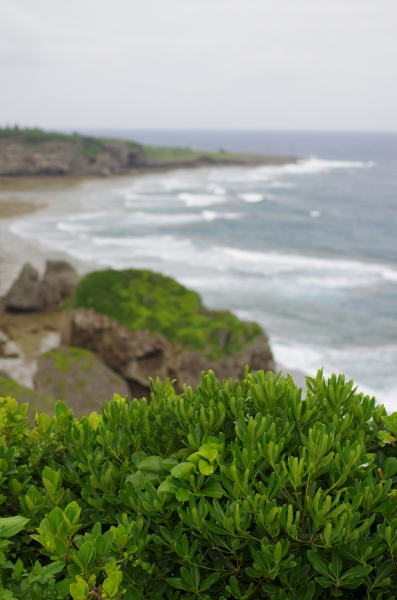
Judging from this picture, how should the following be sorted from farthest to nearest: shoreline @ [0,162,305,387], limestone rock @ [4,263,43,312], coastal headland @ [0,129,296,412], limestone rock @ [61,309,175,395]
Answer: limestone rock @ [4,263,43,312], coastal headland @ [0,129,296,412], shoreline @ [0,162,305,387], limestone rock @ [61,309,175,395]

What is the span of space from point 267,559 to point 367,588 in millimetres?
707

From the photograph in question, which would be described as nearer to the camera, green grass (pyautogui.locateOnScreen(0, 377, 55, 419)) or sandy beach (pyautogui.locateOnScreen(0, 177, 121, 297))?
Answer: green grass (pyautogui.locateOnScreen(0, 377, 55, 419))

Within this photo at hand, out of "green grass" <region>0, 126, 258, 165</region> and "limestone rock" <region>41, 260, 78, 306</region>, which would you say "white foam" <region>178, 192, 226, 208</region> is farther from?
"limestone rock" <region>41, 260, 78, 306</region>

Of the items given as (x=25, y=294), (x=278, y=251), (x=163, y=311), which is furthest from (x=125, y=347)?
(x=278, y=251)

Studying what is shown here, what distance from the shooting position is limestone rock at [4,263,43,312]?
2884cm

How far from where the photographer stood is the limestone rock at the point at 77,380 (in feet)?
54.0

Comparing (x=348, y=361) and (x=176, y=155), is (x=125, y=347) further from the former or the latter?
(x=176, y=155)

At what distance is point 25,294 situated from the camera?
95.0 feet

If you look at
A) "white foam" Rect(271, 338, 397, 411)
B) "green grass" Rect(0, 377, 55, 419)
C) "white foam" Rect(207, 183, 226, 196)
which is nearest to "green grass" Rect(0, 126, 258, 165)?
"white foam" Rect(207, 183, 226, 196)

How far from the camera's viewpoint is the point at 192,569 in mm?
3463

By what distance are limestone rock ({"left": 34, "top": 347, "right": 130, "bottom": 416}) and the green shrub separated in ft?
7.65

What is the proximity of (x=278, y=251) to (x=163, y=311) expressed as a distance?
1164 inches

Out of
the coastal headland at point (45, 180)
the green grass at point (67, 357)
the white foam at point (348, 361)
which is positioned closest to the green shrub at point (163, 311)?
the green grass at point (67, 357)

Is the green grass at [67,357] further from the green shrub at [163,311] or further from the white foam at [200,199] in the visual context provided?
the white foam at [200,199]
